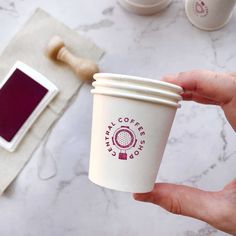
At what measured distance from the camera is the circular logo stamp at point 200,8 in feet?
2.47

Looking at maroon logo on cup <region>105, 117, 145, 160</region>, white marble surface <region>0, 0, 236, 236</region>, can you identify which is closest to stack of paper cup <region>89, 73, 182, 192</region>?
maroon logo on cup <region>105, 117, 145, 160</region>

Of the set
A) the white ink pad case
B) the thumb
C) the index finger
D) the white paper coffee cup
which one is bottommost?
the thumb

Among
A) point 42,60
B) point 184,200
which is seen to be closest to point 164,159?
point 184,200

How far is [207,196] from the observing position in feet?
2.05

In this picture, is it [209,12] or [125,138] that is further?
[209,12]

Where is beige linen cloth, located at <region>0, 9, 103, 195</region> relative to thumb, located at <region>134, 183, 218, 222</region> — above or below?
above

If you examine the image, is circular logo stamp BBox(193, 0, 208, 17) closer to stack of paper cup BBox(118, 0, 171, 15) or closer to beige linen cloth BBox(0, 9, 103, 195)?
stack of paper cup BBox(118, 0, 171, 15)

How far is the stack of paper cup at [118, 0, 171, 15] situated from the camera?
2.59ft

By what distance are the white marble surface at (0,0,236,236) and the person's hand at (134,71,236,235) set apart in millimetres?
162

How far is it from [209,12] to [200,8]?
17mm

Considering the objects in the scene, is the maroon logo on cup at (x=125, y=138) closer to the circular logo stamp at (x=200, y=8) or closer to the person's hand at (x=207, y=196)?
the person's hand at (x=207, y=196)

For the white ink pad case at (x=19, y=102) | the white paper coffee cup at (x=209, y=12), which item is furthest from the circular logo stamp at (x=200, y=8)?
the white ink pad case at (x=19, y=102)

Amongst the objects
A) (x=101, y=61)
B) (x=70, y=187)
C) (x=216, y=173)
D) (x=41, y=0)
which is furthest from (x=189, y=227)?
(x=41, y=0)

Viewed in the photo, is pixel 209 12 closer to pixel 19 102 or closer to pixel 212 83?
pixel 212 83
